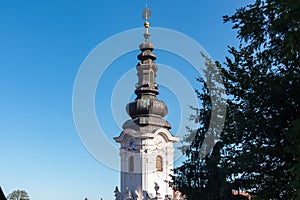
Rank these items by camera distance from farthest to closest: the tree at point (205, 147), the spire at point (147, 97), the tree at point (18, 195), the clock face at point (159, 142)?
the tree at point (18, 195), the spire at point (147, 97), the clock face at point (159, 142), the tree at point (205, 147)

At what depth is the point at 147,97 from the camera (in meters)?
41.3

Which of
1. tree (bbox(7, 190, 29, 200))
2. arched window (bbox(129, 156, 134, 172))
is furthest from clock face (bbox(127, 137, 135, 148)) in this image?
tree (bbox(7, 190, 29, 200))

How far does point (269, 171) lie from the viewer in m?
13.7

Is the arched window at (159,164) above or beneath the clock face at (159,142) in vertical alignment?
beneath

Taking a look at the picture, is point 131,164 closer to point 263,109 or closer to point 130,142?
point 130,142

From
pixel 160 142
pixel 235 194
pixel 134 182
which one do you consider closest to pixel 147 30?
pixel 160 142

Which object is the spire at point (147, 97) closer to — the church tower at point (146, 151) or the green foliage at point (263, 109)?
the church tower at point (146, 151)

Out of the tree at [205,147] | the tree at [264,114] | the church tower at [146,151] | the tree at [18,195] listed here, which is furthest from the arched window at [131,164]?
the tree at [264,114]

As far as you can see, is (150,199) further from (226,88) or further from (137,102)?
(226,88)

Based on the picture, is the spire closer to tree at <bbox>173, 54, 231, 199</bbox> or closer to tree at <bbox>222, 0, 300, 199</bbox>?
tree at <bbox>173, 54, 231, 199</bbox>

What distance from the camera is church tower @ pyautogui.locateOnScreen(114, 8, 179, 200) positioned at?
126ft

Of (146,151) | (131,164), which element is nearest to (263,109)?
(146,151)

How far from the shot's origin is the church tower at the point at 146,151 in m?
38.5

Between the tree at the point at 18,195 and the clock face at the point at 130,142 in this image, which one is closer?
the clock face at the point at 130,142
